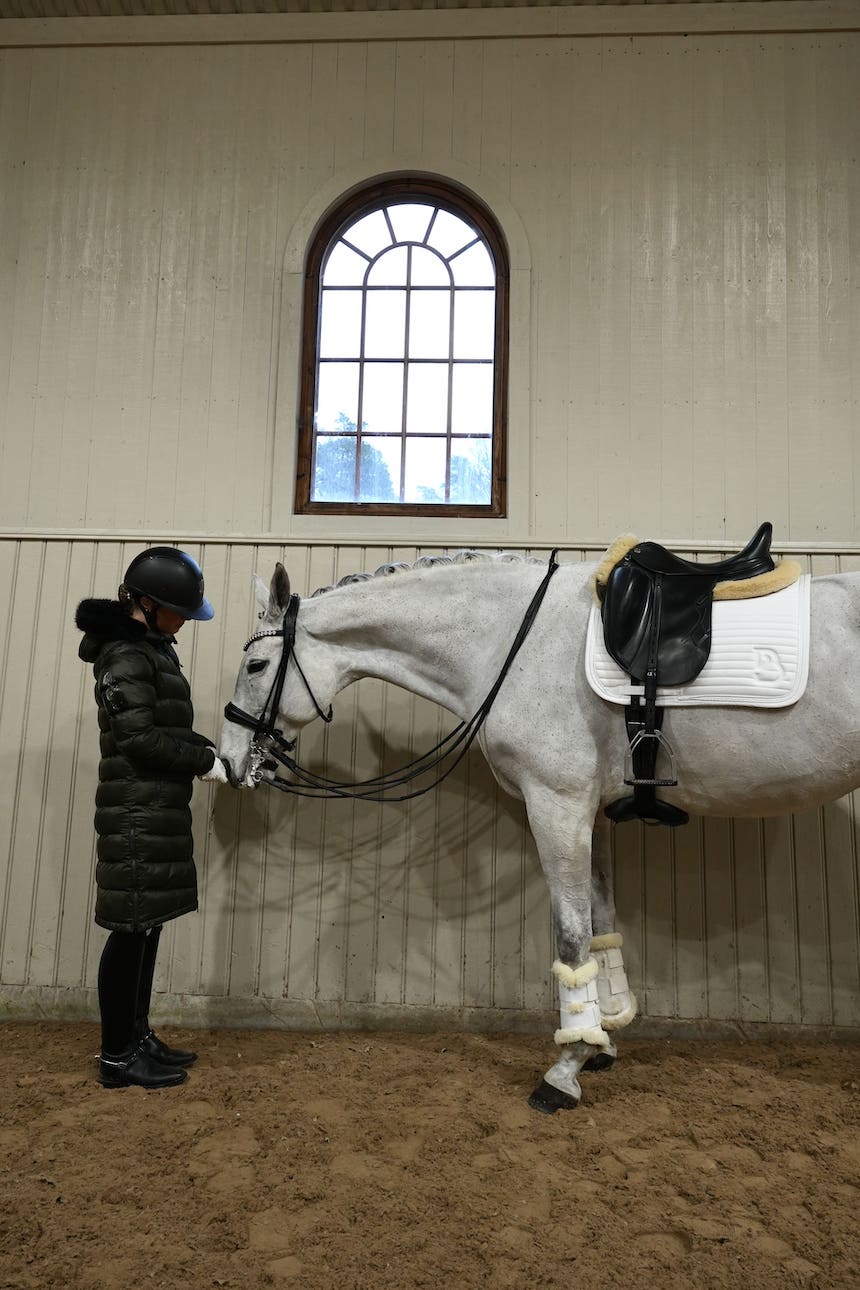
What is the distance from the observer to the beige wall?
3.18 m

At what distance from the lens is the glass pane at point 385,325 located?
3.77 meters

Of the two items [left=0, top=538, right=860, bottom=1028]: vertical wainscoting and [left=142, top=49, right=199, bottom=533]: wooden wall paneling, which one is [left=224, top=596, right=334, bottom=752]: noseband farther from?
[left=142, top=49, right=199, bottom=533]: wooden wall paneling

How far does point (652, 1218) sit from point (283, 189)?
13.7 ft

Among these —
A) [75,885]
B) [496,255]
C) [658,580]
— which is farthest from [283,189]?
[75,885]

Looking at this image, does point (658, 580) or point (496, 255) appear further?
point (496, 255)

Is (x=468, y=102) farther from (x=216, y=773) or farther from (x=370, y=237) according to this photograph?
(x=216, y=773)

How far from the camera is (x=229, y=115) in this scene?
379cm

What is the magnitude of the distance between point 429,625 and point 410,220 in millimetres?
2258

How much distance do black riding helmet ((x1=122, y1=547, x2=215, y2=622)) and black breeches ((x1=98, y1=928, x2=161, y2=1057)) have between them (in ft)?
3.50

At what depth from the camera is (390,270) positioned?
12.5 feet

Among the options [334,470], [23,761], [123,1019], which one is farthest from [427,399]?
[123,1019]

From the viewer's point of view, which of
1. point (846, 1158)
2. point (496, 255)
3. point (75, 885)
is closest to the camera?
point (846, 1158)

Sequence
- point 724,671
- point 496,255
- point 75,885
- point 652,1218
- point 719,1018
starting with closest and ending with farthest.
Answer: point 652,1218 < point 724,671 < point 719,1018 < point 75,885 < point 496,255

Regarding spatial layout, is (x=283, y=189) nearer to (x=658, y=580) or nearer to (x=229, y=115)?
(x=229, y=115)
